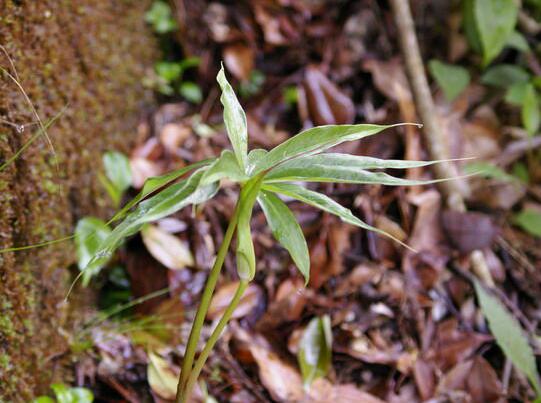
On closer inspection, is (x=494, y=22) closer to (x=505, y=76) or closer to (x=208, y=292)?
(x=505, y=76)

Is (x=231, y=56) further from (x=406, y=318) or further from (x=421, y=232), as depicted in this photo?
(x=406, y=318)

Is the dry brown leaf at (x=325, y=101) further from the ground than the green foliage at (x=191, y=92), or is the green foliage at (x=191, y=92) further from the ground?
the green foliage at (x=191, y=92)

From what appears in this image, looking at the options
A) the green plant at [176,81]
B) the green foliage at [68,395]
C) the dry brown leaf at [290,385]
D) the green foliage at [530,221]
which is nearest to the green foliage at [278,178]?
the green foliage at [68,395]

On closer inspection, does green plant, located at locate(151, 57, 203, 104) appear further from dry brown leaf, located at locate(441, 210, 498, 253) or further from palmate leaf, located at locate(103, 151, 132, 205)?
dry brown leaf, located at locate(441, 210, 498, 253)

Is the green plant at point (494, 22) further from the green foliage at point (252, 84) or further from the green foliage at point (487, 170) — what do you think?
the green foliage at point (252, 84)

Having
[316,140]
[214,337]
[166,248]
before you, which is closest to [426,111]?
[166,248]

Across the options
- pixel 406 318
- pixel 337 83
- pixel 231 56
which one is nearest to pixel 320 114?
pixel 337 83
